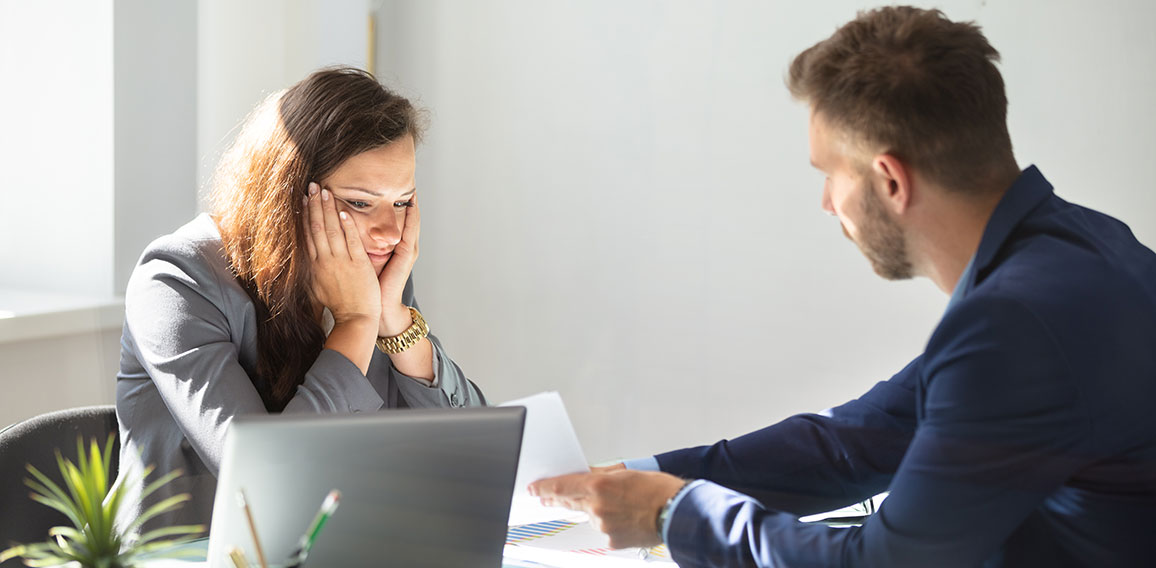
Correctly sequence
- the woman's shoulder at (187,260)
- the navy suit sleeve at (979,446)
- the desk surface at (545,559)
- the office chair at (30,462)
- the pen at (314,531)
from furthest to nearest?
the woman's shoulder at (187,260), the office chair at (30,462), the desk surface at (545,559), the navy suit sleeve at (979,446), the pen at (314,531)

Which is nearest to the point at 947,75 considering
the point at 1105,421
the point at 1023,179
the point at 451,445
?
the point at 1023,179

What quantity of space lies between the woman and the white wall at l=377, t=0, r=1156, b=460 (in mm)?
1313

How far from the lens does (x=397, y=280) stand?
1772 millimetres

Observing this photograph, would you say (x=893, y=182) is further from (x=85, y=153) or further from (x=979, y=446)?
(x=85, y=153)

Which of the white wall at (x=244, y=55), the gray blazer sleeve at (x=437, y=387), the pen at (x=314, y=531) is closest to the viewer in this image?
the pen at (x=314, y=531)

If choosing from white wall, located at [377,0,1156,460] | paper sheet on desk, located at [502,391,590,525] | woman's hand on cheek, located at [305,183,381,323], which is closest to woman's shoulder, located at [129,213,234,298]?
woman's hand on cheek, located at [305,183,381,323]

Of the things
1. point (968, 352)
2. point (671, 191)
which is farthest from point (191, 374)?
point (671, 191)

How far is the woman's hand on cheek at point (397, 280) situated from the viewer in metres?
1.75

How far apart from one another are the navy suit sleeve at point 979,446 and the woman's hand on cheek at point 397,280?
37.3 inches

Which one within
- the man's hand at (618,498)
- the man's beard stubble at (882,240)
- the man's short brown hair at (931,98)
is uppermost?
the man's short brown hair at (931,98)

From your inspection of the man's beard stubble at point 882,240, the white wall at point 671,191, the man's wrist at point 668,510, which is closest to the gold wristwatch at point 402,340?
the man's wrist at point 668,510

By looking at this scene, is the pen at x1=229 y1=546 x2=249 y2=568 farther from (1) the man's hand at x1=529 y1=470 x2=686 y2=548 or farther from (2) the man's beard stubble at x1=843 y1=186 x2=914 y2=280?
(2) the man's beard stubble at x1=843 y1=186 x2=914 y2=280

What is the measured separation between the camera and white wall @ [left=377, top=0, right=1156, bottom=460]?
252cm

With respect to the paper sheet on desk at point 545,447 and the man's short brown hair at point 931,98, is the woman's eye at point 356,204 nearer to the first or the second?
the paper sheet on desk at point 545,447
